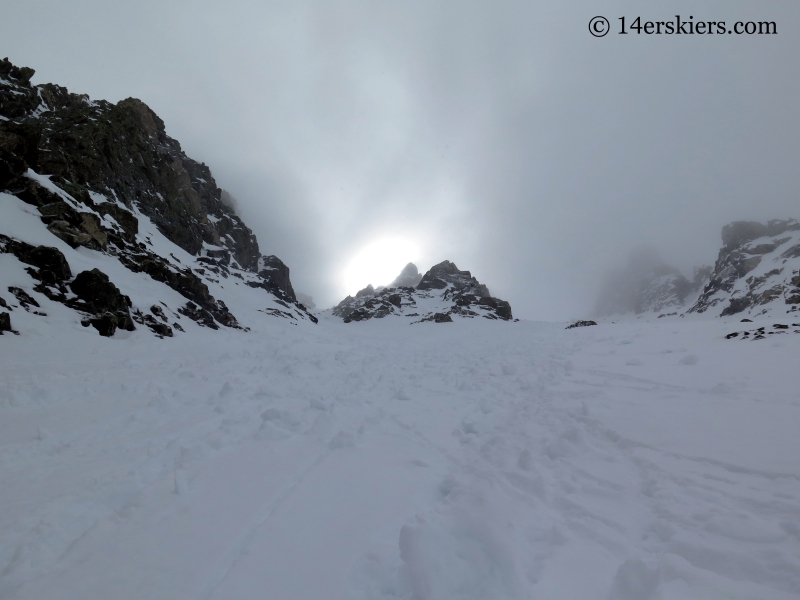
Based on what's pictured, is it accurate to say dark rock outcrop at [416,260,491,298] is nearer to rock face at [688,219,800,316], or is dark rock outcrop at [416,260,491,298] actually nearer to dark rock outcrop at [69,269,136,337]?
rock face at [688,219,800,316]

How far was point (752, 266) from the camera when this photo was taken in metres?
104

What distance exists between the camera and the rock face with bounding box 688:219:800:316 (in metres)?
82.4

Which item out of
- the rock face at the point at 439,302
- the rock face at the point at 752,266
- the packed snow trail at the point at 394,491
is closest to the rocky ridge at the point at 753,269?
the rock face at the point at 752,266

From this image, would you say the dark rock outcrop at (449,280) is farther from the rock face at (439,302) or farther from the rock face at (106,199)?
the rock face at (106,199)

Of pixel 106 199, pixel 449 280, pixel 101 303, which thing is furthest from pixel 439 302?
pixel 101 303

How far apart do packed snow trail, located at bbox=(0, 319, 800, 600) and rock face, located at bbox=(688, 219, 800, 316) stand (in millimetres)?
100987

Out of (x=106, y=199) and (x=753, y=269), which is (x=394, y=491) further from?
(x=753, y=269)

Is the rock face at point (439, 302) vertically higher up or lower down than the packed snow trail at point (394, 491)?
higher up

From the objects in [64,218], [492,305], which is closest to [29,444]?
[64,218]

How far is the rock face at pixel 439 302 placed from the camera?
2549 inches

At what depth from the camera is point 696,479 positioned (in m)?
3.33

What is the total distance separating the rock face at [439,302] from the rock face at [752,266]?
197 ft

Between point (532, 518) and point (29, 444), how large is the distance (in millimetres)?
5741

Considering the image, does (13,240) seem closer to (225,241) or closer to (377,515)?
(377,515)
